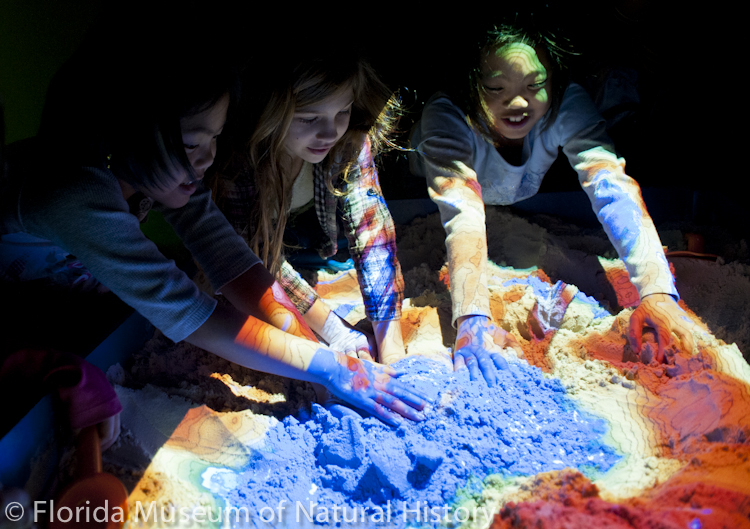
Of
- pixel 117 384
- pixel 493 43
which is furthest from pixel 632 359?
pixel 117 384

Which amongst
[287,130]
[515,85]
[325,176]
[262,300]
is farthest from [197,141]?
[515,85]

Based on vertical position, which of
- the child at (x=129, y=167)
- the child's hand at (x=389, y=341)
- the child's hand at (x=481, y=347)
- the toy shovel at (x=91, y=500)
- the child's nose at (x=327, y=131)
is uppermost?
the child's nose at (x=327, y=131)

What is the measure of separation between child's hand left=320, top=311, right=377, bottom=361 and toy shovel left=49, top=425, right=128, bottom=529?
2.42 feet

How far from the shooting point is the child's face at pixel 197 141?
107 cm

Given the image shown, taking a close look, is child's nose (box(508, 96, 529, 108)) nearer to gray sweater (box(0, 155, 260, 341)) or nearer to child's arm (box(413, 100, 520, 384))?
child's arm (box(413, 100, 520, 384))

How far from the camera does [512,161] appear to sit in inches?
80.7

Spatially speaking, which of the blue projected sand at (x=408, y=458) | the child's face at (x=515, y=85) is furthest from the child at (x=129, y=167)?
the child's face at (x=515, y=85)

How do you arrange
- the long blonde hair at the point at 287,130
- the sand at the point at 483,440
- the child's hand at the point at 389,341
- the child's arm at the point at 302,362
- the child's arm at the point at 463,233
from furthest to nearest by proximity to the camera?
the child's hand at the point at 389,341, the child's arm at the point at 463,233, the long blonde hair at the point at 287,130, the child's arm at the point at 302,362, the sand at the point at 483,440

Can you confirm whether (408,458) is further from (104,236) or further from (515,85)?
(515,85)

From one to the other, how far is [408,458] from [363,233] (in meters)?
0.81

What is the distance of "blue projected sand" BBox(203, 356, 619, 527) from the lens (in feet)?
3.38

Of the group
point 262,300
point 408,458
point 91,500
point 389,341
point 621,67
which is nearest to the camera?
point 91,500

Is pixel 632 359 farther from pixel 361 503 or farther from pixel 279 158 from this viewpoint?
pixel 279 158

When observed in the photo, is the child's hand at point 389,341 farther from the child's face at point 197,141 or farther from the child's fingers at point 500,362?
the child's face at point 197,141
